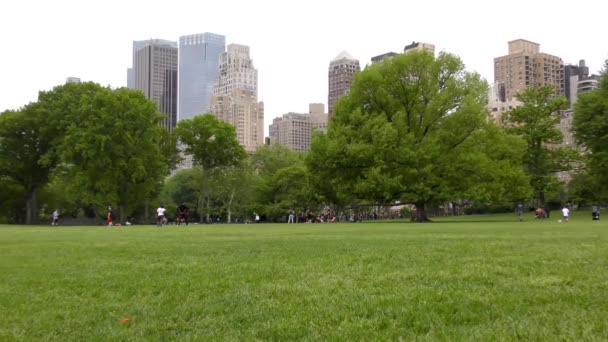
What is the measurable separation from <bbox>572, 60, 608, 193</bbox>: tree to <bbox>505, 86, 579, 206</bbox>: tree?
4352 millimetres

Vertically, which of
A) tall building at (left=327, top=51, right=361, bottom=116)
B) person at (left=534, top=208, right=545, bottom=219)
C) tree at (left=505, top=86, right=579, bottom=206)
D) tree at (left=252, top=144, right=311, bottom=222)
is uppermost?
tall building at (left=327, top=51, right=361, bottom=116)

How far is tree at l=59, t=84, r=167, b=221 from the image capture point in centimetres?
5766

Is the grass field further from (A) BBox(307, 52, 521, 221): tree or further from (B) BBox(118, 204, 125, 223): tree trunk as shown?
(B) BBox(118, 204, 125, 223): tree trunk

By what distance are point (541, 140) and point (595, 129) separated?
8795 mm

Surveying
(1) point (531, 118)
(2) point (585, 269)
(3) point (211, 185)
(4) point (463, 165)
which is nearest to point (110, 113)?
(3) point (211, 185)

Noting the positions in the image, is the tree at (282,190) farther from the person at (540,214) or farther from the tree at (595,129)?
the tree at (595,129)

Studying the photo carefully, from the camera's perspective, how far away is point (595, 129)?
5847cm

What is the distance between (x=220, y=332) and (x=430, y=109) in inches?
1859

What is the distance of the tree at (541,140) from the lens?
6481cm

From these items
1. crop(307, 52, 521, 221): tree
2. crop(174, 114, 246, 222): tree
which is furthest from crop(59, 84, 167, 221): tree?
crop(307, 52, 521, 221): tree

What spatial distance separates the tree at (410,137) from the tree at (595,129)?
37.4 feet

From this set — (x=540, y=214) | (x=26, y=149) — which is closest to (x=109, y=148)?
(x=26, y=149)

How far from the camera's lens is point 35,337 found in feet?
18.2

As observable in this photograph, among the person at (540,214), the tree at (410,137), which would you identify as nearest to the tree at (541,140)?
the person at (540,214)
